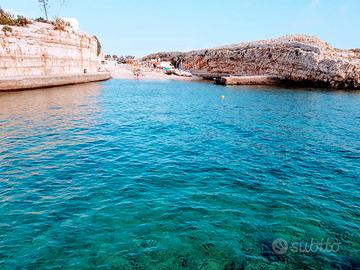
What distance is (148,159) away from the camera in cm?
1516

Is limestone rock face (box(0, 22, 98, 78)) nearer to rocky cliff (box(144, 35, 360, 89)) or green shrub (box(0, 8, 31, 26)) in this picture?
green shrub (box(0, 8, 31, 26))

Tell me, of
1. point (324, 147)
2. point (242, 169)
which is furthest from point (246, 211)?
A: point (324, 147)

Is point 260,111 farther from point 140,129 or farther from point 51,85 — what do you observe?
point 51,85

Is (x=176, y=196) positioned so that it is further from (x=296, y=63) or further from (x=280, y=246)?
(x=296, y=63)

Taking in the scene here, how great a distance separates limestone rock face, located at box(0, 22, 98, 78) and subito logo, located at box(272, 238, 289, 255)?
141 feet

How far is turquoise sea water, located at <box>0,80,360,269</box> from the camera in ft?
25.2

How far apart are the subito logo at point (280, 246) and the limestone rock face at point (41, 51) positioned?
141 ft

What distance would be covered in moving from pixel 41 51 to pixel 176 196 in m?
45.3

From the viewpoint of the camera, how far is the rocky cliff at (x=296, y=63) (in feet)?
191

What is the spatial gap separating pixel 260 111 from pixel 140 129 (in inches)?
636

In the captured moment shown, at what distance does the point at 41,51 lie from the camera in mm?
45406

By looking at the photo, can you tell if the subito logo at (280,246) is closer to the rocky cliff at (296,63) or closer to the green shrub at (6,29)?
the green shrub at (6,29)

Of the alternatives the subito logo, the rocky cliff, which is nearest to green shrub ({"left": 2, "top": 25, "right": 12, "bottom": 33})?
the subito logo

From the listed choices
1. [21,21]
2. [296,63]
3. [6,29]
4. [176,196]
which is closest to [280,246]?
[176,196]
